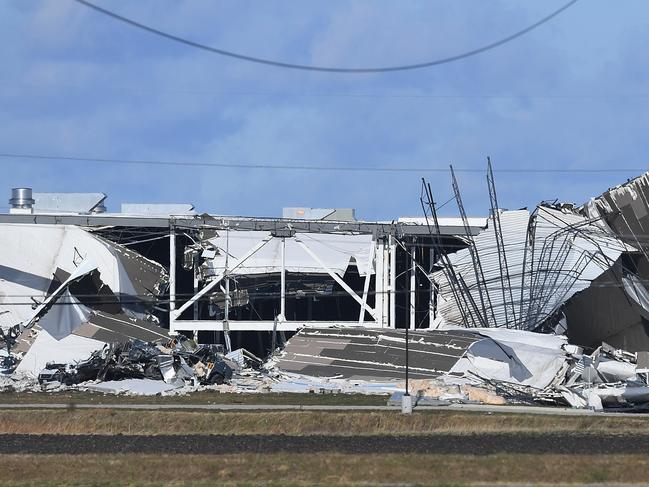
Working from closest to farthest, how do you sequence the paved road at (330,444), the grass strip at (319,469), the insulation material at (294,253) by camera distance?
the grass strip at (319,469), the paved road at (330,444), the insulation material at (294,253)

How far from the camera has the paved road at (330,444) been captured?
22797 mm

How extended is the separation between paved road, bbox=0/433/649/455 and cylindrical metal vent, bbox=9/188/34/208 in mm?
32259

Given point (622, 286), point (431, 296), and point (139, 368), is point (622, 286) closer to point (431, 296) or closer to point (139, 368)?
point (431, 296)

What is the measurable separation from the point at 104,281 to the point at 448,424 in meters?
26.6

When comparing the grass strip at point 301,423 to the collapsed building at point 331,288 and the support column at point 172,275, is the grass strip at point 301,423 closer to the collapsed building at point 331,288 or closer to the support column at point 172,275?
the collapsed building at point 331,288

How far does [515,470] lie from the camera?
1938 centimetres

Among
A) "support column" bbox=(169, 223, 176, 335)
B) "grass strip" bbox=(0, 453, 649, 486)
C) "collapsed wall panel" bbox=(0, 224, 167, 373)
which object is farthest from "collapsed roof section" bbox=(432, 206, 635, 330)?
"grass strip" bbox=(0, 453, 649, 486)

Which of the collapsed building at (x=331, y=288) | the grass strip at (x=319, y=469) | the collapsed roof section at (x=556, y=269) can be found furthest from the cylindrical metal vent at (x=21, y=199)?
the grass strip at (x=319, y=469)

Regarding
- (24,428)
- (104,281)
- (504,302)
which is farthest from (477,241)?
(24,428)

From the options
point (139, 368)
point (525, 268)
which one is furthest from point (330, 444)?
point (525, 268)

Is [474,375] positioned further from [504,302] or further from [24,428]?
[24,428]

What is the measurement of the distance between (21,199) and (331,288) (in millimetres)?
17879

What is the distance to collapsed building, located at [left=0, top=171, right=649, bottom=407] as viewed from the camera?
43.8 metres

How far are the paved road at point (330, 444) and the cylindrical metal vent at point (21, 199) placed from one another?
32259 millimetres
